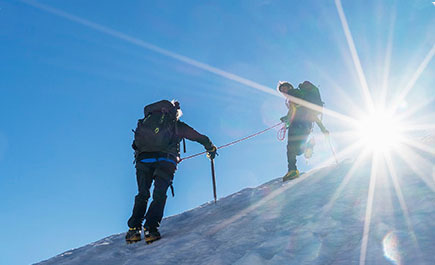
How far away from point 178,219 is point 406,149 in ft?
16.2

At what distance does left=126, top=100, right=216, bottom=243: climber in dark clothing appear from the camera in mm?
5602

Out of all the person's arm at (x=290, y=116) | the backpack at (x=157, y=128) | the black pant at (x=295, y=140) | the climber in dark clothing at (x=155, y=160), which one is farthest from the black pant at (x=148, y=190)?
the person's arm at (x=290, y=116)

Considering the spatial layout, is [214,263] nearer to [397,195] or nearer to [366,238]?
[366,238]

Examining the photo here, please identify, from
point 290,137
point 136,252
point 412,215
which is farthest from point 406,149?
point 136,252

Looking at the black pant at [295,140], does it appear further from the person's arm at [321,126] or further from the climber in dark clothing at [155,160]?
the climber in dark clothing at [155,160]

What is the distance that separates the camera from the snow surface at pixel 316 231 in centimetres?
290

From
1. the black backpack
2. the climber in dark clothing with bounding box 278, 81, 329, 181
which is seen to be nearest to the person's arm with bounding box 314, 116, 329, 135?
the climber in dark clothing with bounding box 278, 81, 329, 181

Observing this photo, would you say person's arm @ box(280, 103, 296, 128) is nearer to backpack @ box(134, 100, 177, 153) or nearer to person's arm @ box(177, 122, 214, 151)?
person's arm @ box(177, 122, 214, 151)

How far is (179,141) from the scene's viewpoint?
6.22 m

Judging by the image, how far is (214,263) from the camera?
3602 mm

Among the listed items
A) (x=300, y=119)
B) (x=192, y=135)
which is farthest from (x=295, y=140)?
(x=192, y=135)

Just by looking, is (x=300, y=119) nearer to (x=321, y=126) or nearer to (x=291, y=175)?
(x=321, y=126)

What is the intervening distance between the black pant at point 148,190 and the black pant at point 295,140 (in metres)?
3.62

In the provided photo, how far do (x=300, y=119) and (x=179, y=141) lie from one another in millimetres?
3738
